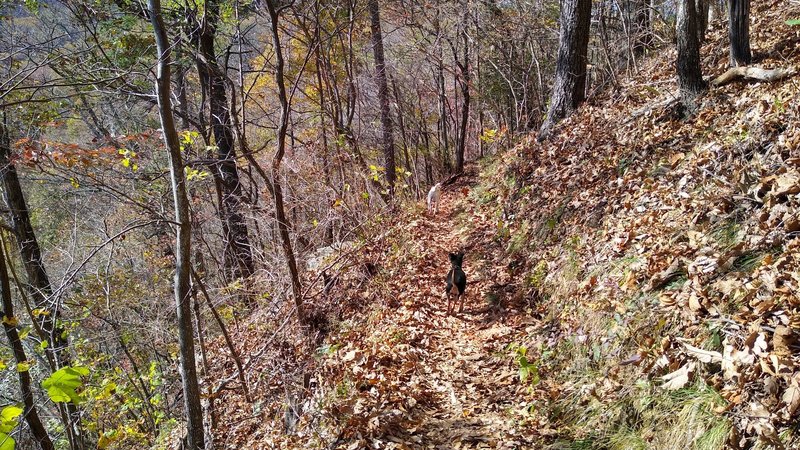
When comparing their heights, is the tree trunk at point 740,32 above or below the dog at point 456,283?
above

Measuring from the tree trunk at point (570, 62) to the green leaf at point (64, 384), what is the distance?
30.6 feet

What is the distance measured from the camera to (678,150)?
242 inches

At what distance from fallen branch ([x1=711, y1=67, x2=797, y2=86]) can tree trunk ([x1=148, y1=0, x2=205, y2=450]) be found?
6.72 m

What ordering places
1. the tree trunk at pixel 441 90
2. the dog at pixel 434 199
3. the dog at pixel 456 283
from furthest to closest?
the tree trunk at pixel 441 90 < the dog at pixel 434 199 < the dog at pixel 456 283

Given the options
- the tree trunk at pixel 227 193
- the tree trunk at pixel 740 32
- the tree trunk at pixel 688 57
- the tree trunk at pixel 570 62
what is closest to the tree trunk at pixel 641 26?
the tree trunk at pixel 570 62

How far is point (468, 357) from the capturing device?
588 cm

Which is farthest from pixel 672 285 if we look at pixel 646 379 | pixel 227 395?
pixel 227 395

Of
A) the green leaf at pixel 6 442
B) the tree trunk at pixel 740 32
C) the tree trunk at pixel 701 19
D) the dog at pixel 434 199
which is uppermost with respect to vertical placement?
the tree trunk at pixel 701 19

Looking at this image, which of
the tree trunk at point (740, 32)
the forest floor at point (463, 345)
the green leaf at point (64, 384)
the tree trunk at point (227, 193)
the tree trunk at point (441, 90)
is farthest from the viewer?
the tree trunk at point (441, 90)

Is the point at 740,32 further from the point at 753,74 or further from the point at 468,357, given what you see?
the point at 468,357

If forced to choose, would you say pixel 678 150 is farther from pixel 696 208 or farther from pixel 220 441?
pixel 220 441

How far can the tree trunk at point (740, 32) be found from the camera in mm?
6172

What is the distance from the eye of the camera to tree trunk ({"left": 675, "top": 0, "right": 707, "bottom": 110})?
21.1 feet

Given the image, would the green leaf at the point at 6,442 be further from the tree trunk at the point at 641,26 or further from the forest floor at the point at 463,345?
the tree trunk at the point at 641,26
